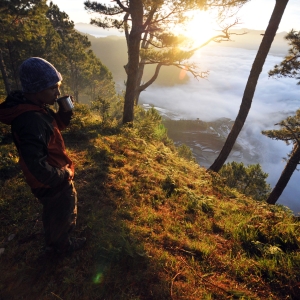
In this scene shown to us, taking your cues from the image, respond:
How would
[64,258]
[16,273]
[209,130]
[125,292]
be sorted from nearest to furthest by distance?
[125,292] → [16,273] → [64,258] → [209,130]

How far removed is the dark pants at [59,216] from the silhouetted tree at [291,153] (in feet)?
33.2

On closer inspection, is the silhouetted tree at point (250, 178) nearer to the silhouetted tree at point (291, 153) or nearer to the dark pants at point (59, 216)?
the silhouetted tree at point (291, 153)

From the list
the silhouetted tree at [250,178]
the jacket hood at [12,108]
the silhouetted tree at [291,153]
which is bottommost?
the silhouetted tree at [250,178]

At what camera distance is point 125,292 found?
101 inches

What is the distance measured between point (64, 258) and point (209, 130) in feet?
297

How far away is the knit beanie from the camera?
211 cm

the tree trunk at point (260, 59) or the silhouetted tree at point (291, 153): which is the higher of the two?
the tree trunk at point (260, 59)

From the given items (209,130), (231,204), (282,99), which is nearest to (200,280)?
(231,204)

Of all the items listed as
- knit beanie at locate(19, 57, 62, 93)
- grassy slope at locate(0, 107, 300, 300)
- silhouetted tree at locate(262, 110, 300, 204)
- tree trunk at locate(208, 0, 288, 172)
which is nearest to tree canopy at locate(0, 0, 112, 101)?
grassy slope at locate(0, 107, 300, 300)

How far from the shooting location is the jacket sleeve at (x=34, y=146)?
6.49 feet

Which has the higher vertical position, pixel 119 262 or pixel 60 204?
pixel 60 204

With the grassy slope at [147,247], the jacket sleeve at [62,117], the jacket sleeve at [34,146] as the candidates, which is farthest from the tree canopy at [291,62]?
the jacket sleeve at [34,146]

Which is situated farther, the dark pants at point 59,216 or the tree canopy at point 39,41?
the tree canopy at point 39,41

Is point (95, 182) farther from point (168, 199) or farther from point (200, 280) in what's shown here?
point (200, 280)
